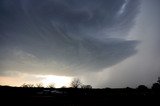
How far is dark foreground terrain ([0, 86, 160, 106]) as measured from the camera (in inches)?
630

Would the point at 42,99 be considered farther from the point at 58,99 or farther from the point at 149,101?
the point at 149,101

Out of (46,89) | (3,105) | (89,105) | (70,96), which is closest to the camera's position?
(3,105)

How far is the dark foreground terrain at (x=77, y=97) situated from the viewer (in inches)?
630

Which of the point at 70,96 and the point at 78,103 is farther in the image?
the point at 70,96

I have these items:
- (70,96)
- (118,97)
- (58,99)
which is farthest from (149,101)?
(58,99)

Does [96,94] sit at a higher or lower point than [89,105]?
higher

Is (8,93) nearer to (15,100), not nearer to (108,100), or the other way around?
(15,100)

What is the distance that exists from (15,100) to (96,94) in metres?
8.77

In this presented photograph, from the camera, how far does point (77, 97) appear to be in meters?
18.5

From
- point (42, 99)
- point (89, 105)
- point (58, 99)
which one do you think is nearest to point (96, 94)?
point (89, 105)

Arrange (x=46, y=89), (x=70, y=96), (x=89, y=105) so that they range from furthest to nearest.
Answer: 1. (x=46, y=89)
2. (x=70, y=96)
3. (x=89, y=105)

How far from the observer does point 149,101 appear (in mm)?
19297

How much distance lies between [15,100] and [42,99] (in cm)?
233

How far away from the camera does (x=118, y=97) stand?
19.2 m
